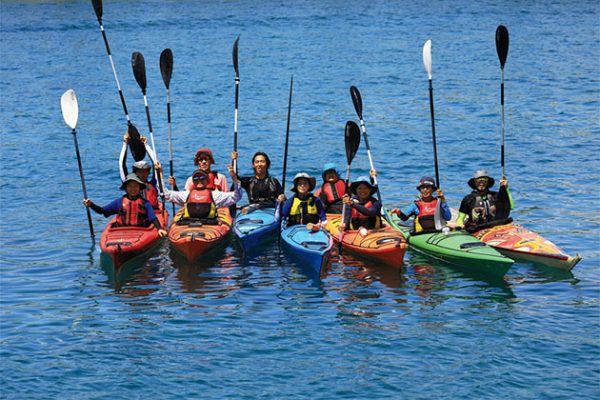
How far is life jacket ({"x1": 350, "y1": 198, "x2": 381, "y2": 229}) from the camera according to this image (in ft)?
49.7

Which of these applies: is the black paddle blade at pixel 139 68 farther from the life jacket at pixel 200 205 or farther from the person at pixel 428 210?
the person at pixel 428 210

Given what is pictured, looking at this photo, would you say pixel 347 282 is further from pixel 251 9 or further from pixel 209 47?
pixel 251 9

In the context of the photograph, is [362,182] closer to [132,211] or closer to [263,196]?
[263,196]

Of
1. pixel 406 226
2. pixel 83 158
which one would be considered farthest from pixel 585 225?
pixel 83 158

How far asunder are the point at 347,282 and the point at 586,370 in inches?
163

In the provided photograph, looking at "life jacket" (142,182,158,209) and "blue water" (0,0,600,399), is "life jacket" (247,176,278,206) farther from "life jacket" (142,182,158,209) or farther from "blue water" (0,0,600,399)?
"life jacket" (142,182,158,209)

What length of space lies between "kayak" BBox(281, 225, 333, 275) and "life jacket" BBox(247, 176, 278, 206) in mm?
1339

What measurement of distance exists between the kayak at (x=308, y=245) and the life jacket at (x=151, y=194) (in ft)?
8.59

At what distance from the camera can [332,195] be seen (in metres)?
16.6

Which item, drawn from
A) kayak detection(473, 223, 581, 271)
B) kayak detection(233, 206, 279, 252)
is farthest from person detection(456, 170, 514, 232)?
kayak detection(233, 206, 279, 252)

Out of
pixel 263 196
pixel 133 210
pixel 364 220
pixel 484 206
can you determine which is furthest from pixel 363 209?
pixel 133 210

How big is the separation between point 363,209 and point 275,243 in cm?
208

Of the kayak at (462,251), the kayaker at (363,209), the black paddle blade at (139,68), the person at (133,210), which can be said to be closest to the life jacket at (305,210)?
the kayaker at (363,209)

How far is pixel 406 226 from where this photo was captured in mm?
16109
